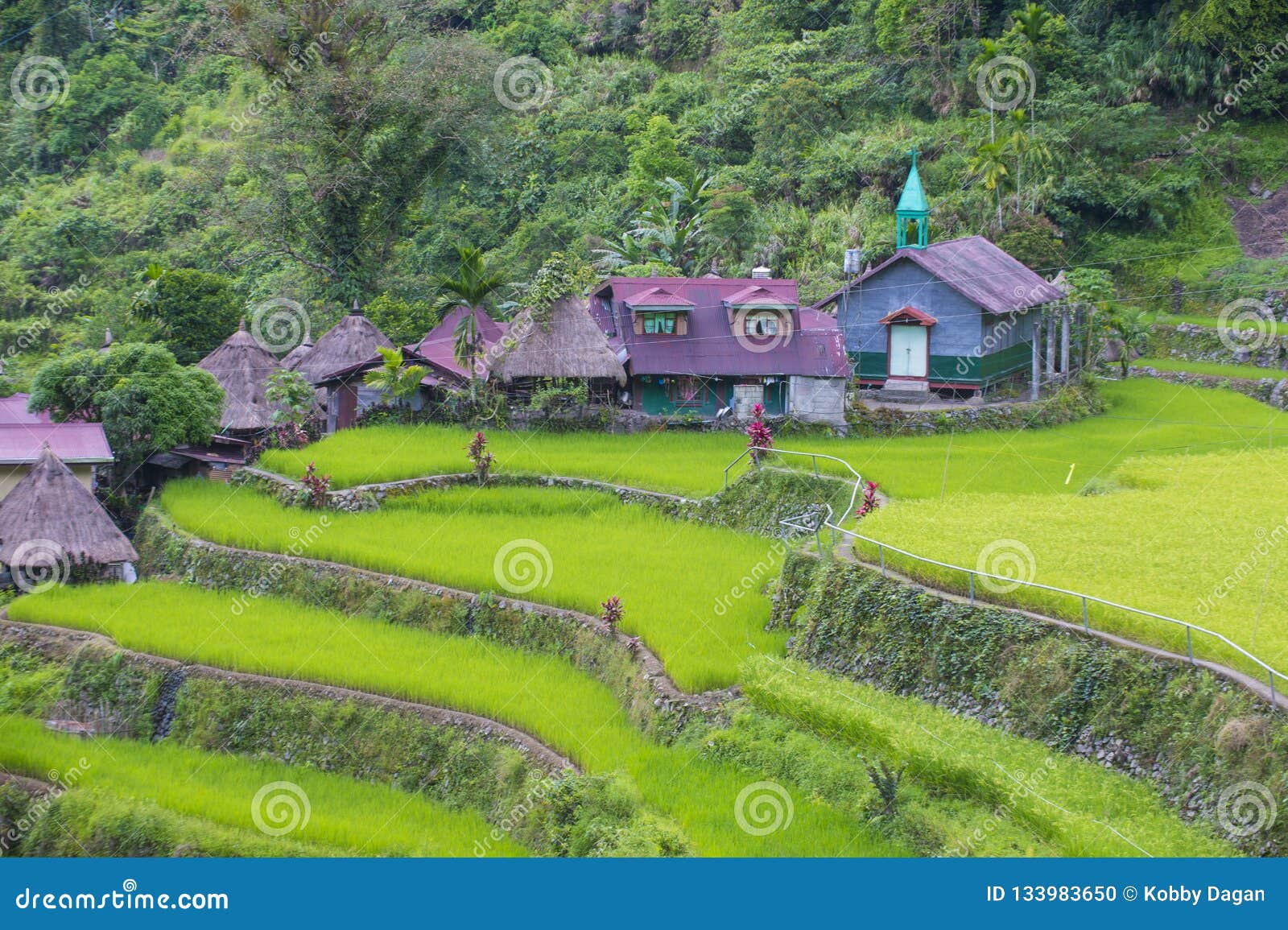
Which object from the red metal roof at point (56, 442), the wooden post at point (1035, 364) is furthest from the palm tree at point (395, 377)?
the wooden post at point (1035, 364)

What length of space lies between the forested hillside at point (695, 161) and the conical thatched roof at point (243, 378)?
4.52m

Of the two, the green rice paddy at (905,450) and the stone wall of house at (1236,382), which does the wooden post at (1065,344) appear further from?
the stone wall of house at (1236,382)

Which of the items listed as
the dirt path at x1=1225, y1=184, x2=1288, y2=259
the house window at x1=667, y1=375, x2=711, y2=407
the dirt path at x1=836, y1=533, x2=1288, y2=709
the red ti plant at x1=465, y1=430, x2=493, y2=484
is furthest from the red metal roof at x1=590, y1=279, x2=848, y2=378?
the dirt path at x1=1225, y1=184, x2=1288, y2=259

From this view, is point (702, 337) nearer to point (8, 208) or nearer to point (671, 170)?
point (671, 170)

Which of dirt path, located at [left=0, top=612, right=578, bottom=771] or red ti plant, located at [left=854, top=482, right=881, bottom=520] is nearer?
dirt path, located at [left=0, top=612, right=578, bottom=771]

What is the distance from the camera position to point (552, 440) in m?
26.3

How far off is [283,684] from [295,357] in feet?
53.2

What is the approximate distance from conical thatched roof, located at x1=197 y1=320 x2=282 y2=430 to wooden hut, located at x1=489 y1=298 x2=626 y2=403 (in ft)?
19.1

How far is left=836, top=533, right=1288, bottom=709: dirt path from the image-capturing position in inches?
427

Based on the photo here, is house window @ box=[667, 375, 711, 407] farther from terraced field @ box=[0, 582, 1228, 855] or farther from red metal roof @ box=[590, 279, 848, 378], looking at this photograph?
terraced field @ box=[0, 582, 1228, 855]

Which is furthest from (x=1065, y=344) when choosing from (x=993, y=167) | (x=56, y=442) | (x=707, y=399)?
(x=56, y=442)

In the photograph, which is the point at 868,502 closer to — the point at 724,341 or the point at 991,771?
the point at 991,771

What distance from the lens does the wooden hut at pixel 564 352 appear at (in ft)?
86.7

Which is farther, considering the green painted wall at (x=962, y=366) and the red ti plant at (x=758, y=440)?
the green painted wall at (x=962, y=366)
